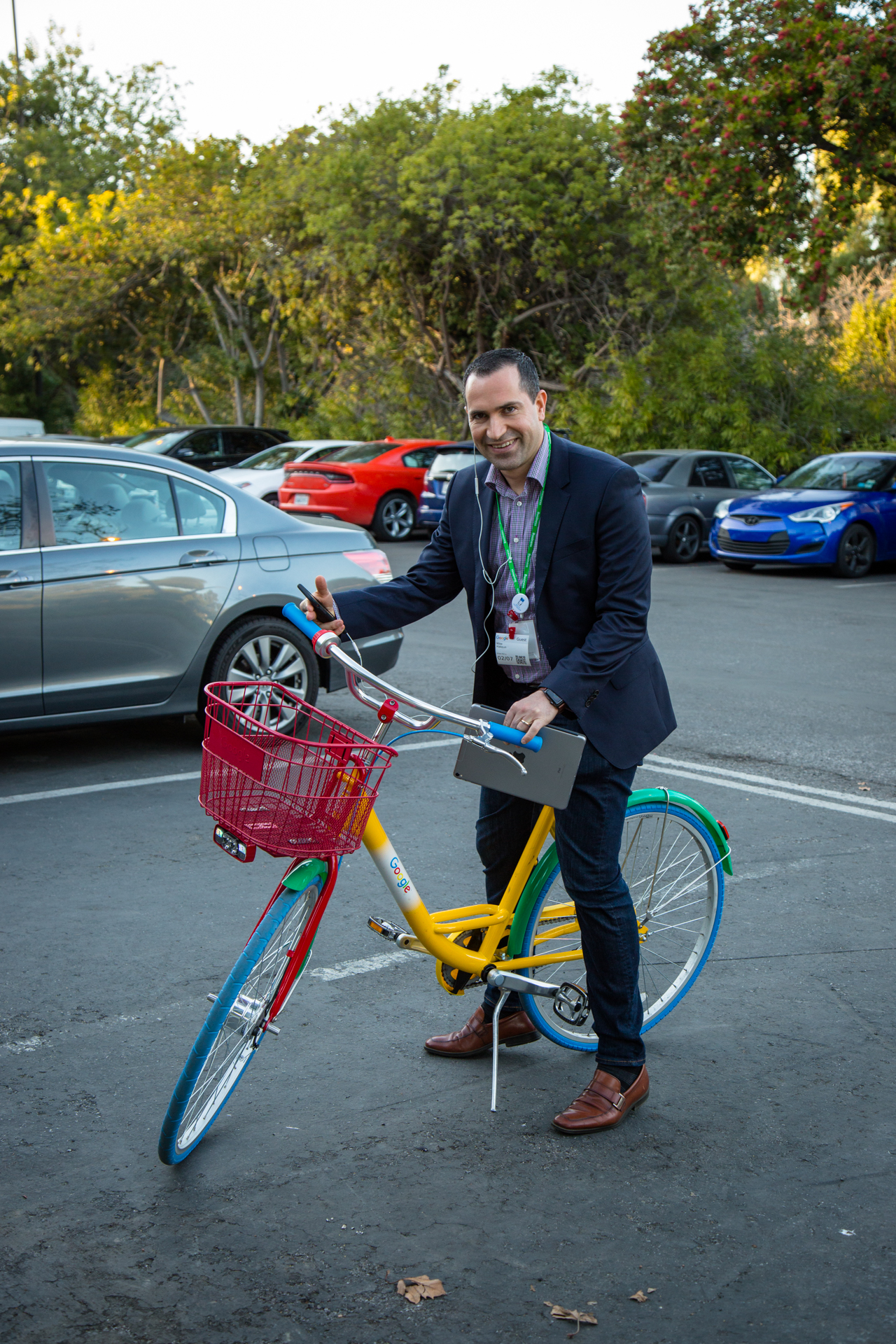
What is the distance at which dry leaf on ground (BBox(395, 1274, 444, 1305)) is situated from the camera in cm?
260

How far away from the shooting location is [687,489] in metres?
18.7

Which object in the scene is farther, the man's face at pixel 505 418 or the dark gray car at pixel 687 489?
the dark gray car at pixel 687 489

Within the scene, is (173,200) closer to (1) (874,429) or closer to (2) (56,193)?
(2) (56,193)

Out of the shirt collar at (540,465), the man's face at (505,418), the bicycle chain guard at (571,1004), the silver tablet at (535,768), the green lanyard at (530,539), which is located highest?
the man's face at (505,418)

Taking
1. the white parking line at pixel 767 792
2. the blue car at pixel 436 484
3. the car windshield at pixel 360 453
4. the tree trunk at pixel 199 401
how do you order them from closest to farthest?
the white parking line at pixel 767 792 → the blue car at pixel 436 484 → the car windshield at pixel 360 453 → the tree trunk at pixel 199 401

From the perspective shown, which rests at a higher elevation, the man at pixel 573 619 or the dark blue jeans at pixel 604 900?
the man at pixel 573 619

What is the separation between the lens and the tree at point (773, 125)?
54.3 feet

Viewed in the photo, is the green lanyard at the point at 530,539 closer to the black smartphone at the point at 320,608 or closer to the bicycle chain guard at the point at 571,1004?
the black smartphone at the point at 320,608

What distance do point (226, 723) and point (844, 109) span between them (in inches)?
665

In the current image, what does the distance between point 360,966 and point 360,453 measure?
691 inches

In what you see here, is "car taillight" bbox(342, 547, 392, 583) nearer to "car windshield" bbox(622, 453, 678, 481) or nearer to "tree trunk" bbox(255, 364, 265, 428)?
"car windshield" bbox(622, 453, 678, 481)

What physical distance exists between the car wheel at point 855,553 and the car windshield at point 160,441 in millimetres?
11992

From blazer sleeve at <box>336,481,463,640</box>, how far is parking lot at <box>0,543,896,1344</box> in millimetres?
1248

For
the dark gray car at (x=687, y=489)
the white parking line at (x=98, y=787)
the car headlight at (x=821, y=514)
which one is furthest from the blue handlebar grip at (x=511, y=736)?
the dark gray car at (x=687, y=489)
